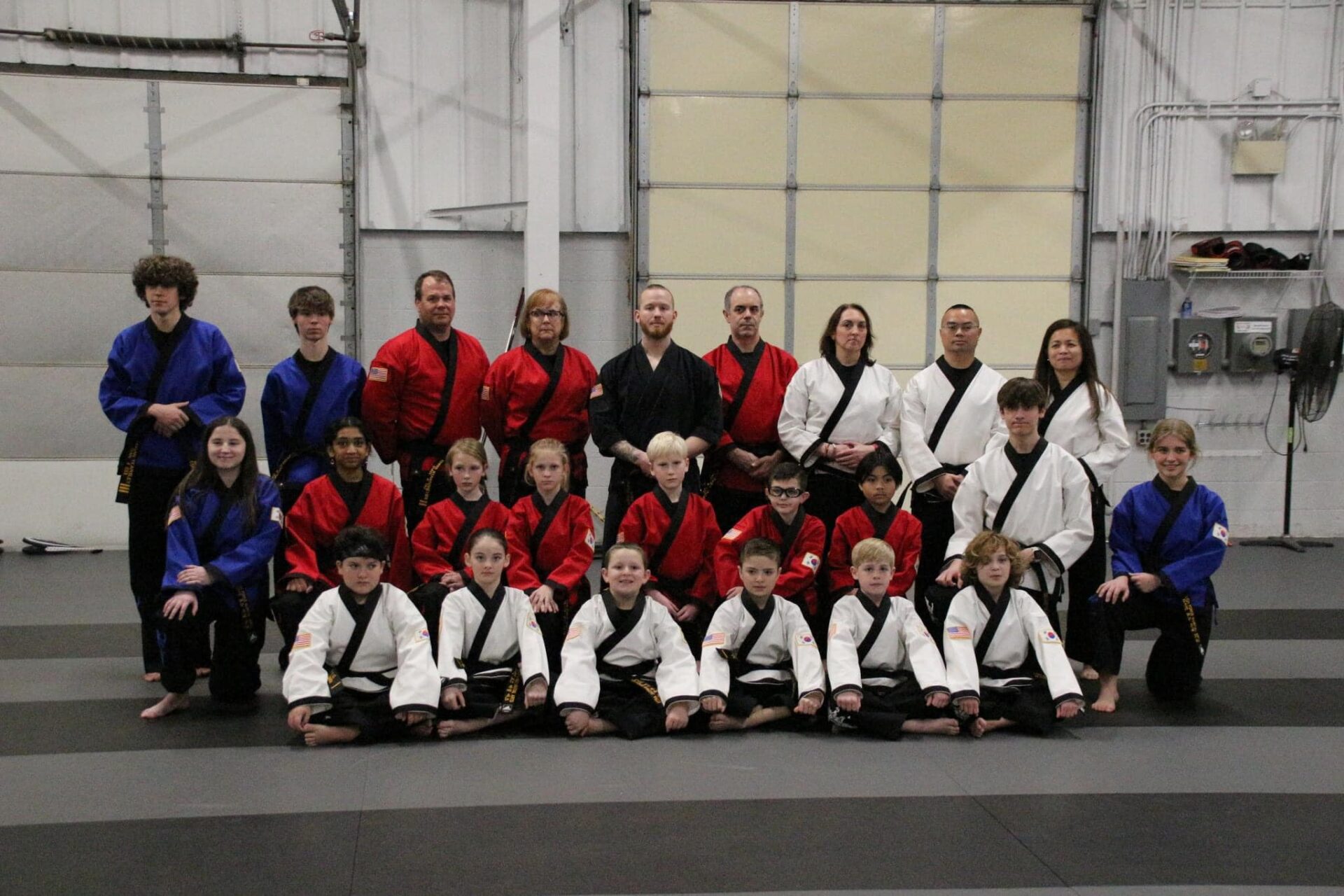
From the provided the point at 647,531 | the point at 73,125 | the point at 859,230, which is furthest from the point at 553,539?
the point at 73,125

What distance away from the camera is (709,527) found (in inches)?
177

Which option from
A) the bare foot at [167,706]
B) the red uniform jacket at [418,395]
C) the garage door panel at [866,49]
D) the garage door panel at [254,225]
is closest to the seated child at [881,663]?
the red uniform jacket at [418,395]

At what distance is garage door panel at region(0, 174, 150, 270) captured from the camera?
7.63m

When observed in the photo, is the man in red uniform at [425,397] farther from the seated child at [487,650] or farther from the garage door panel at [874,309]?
the garage door panel at [874,309]

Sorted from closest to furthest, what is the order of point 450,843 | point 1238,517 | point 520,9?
point 450,843 < point 520,9 < point 1238,517

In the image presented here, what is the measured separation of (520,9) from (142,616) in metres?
5.12

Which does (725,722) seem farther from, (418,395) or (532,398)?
(418,395)

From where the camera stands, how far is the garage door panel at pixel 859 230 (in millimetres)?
8086

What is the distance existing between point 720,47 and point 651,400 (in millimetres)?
4161

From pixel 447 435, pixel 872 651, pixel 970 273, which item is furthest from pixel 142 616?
pixel 970 273

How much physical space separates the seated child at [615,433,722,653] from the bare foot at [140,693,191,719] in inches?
68.5

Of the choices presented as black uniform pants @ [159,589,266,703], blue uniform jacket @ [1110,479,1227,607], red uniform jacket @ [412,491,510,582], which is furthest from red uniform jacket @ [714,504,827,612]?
black uniform pants @ [159,589,266,703]

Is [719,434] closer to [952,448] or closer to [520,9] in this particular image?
[952,448]

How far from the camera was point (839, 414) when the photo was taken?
4805mm
